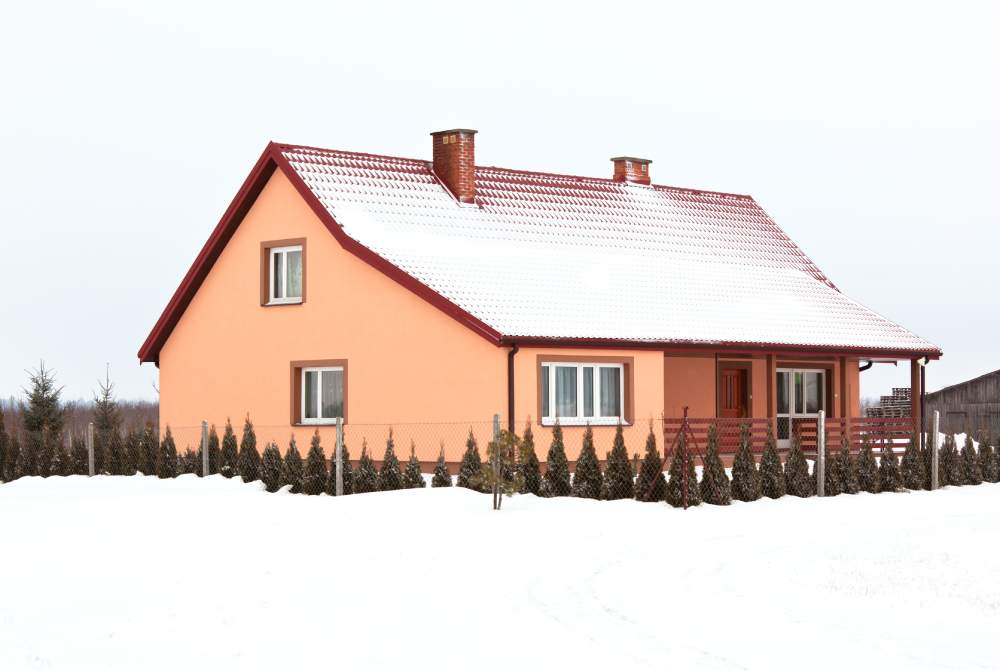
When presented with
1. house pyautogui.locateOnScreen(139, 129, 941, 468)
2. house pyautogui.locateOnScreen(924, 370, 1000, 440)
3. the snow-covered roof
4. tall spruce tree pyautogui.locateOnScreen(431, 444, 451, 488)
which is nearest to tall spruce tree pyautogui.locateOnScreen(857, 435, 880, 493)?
house pyautogui.locateOnScreen(139, 129, 941, 468)

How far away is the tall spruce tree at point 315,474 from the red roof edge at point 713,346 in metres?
4.20

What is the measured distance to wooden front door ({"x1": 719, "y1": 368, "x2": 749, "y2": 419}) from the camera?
35906mm

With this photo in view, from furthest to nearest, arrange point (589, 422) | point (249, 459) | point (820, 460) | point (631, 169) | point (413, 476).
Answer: point (631, 169) → point (589, 422) → point (249, 459) → point (820, 460) → point (413, 476)

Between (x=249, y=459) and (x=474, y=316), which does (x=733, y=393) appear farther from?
(x=249, y=459)

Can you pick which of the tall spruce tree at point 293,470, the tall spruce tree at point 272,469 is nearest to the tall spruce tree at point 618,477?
the tall spruce tree at point 293,470

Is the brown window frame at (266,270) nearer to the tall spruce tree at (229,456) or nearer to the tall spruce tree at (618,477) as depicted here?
the tall spruce tree at (229,456)

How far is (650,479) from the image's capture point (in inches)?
974

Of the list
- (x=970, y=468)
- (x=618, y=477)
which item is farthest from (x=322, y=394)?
(x=970, y=468)

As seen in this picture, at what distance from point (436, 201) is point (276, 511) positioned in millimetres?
12356

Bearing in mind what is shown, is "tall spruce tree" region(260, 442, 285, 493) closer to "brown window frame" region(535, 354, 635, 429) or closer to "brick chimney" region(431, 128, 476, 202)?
"brown window frame" region(535, 354, 635, 429)

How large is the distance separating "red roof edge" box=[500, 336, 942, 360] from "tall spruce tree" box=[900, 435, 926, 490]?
173 inches

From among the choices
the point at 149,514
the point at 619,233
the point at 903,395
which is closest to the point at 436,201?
the point at 619,233

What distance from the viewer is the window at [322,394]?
31.6 meters

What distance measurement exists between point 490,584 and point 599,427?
14791mm
